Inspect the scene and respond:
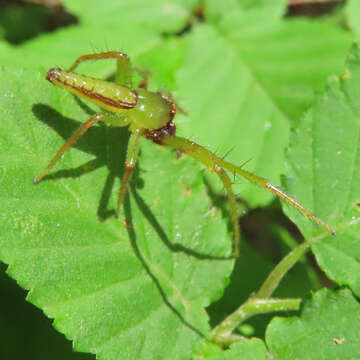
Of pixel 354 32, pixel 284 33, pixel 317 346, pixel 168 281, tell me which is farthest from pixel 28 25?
pixel 317 346

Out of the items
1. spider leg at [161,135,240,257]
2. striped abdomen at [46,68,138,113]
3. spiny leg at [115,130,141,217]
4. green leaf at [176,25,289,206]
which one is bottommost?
green leaf at [176,25,289,206]

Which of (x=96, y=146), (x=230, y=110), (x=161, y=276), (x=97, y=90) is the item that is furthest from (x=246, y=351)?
(x=230, y=110)

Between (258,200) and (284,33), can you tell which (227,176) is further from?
(284,33)

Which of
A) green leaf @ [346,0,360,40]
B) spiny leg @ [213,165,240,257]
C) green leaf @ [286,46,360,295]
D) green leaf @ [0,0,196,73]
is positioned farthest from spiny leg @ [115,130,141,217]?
green leaf @ [346,0,360,40]

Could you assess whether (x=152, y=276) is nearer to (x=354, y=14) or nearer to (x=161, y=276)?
(x=161, y=276)

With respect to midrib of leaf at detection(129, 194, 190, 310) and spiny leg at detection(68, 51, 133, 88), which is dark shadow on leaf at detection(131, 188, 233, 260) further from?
spiny leg at detection(68, 51, 133, 88)

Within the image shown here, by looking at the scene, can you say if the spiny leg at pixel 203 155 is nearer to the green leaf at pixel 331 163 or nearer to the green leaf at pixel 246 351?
the green leaf at pixel 331 163

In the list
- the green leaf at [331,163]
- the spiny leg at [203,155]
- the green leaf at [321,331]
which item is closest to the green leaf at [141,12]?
the spiny leg at [203,155]
